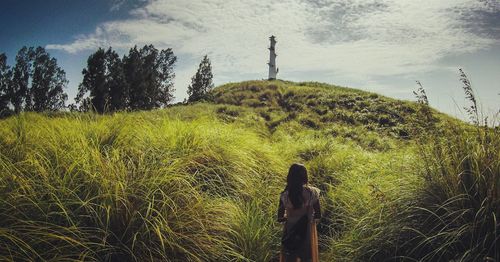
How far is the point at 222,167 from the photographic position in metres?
6.19

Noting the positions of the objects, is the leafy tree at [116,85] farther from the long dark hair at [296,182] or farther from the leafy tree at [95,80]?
the long dark hair at [296,182]

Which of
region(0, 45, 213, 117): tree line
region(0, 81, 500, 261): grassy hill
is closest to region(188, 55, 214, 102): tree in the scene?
region(0, 45, 213, 117): tree line

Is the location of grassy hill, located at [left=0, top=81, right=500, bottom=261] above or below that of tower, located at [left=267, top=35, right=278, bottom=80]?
below

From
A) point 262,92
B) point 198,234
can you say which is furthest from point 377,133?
point 198,234

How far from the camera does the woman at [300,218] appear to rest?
3.94m

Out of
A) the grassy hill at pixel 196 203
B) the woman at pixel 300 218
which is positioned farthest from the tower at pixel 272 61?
the woman at pixel 300 218

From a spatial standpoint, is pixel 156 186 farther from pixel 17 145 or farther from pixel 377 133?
pixel 377 133

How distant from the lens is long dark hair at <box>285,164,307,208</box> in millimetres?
3939

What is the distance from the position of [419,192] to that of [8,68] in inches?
1328

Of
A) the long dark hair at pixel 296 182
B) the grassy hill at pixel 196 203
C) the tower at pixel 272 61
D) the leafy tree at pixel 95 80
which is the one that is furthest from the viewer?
the tower at pixel 272 61

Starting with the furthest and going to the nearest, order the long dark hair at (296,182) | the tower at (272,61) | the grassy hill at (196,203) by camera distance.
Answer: the tower at (272,61)
the long dark hair at (296,182)
the grassy hill at (196,203)

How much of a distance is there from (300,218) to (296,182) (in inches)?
15.0

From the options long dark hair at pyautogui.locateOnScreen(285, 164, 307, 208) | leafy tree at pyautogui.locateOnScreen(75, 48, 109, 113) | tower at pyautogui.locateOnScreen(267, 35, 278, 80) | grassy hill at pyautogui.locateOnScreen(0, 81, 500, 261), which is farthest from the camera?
tower at pyautogui.locateOnScreen(267, 35, 278, 80)

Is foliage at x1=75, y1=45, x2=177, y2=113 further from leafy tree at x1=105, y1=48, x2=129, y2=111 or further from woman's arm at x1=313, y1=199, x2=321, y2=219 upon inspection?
woman's arm at x1=313, y1=199, x2=321, y2=219
